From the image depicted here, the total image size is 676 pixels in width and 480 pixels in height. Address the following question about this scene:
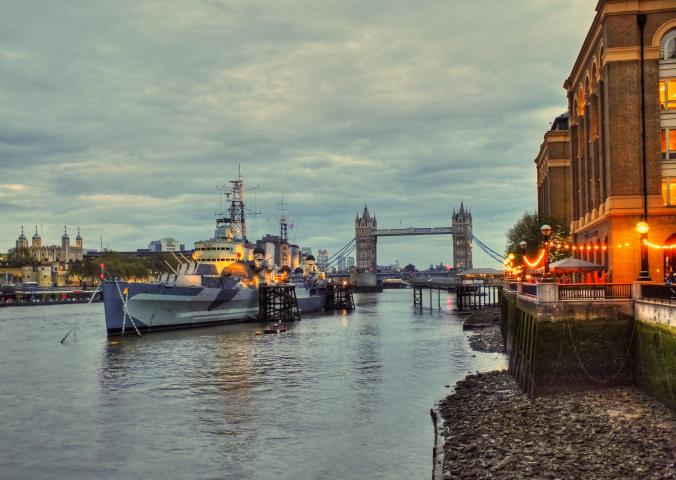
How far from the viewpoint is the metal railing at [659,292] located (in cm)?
2141

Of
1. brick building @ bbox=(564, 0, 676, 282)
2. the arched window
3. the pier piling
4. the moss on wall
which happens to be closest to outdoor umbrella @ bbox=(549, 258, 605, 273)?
brick building @ bbox=(564, 0, 676, 282)

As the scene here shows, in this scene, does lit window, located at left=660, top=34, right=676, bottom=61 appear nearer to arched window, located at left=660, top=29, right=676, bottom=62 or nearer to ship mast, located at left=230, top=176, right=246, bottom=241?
arched window, located at left=660, top=29, right=676, bottom=62

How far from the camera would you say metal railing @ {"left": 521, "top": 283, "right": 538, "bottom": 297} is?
1117 inches

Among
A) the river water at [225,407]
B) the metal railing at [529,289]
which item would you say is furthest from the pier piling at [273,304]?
the metal railing at [529,289]

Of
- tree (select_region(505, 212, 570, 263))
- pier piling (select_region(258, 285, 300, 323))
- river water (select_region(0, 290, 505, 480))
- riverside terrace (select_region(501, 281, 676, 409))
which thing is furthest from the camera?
pier piling (select_region(258, 285, 300, 323))

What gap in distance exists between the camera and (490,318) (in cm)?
7175

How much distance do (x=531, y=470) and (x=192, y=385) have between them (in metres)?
21.7

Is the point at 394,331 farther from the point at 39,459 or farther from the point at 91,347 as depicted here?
the point at 39,459

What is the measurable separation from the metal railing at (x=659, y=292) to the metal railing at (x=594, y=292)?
138 cm

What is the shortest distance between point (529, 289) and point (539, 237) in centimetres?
3448

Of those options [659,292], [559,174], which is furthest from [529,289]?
[559,174]

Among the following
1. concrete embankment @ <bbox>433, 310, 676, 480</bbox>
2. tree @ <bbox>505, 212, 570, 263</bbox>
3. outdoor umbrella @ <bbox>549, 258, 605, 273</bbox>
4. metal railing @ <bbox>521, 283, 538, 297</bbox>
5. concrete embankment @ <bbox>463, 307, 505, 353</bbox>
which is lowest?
concrete embankment @ <bbox>463, 307, 505, 353</bbox>

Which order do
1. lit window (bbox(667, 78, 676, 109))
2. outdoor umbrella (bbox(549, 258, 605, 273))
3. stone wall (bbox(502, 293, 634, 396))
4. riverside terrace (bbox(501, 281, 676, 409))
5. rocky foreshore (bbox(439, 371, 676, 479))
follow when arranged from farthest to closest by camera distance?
lit window (bbox(667, 78, 676, 109)), outdoor umbrella (bbox(549, 258, 605, 273)), stone wall (bbox(502, 293, 634, 396)), riverside terrace (bbox(501, 281, 676, 409)), rocky foreshore (bbox(439, 371, 676, 479))

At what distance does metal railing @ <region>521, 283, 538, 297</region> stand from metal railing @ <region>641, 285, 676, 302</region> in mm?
4256
